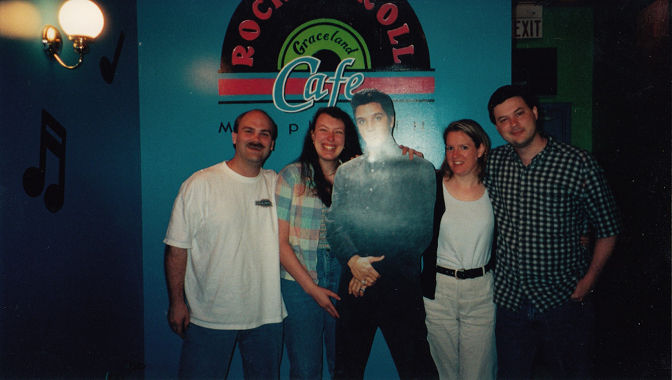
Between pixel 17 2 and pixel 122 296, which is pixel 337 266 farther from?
pixel 17 2

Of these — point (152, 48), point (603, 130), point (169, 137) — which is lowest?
point (169, 137)

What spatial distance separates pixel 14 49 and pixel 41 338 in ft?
4.20

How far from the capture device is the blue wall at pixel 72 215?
1.51m

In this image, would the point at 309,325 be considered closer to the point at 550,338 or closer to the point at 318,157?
the point at 318,157

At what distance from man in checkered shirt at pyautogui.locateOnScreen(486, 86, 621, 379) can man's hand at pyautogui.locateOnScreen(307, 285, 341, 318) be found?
0.91 meters

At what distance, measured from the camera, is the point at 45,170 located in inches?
66.1

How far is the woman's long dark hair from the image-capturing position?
206cm

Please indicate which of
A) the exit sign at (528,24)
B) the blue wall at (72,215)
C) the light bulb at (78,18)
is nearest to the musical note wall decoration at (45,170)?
the blue wall at (72,215)

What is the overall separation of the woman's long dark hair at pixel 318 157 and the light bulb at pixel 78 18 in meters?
1.22

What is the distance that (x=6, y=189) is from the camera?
4.87ft

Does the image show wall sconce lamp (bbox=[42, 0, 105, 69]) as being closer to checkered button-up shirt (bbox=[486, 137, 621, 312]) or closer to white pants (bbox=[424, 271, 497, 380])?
white pants (bbox=[424, 271, 497, 380])

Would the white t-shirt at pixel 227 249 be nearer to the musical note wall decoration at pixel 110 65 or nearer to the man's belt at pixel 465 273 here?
the musical note wall decoration at pixel 110 65

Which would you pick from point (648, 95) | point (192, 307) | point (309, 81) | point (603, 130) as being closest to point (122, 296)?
point (192, 307)

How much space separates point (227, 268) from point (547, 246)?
1728 mm
